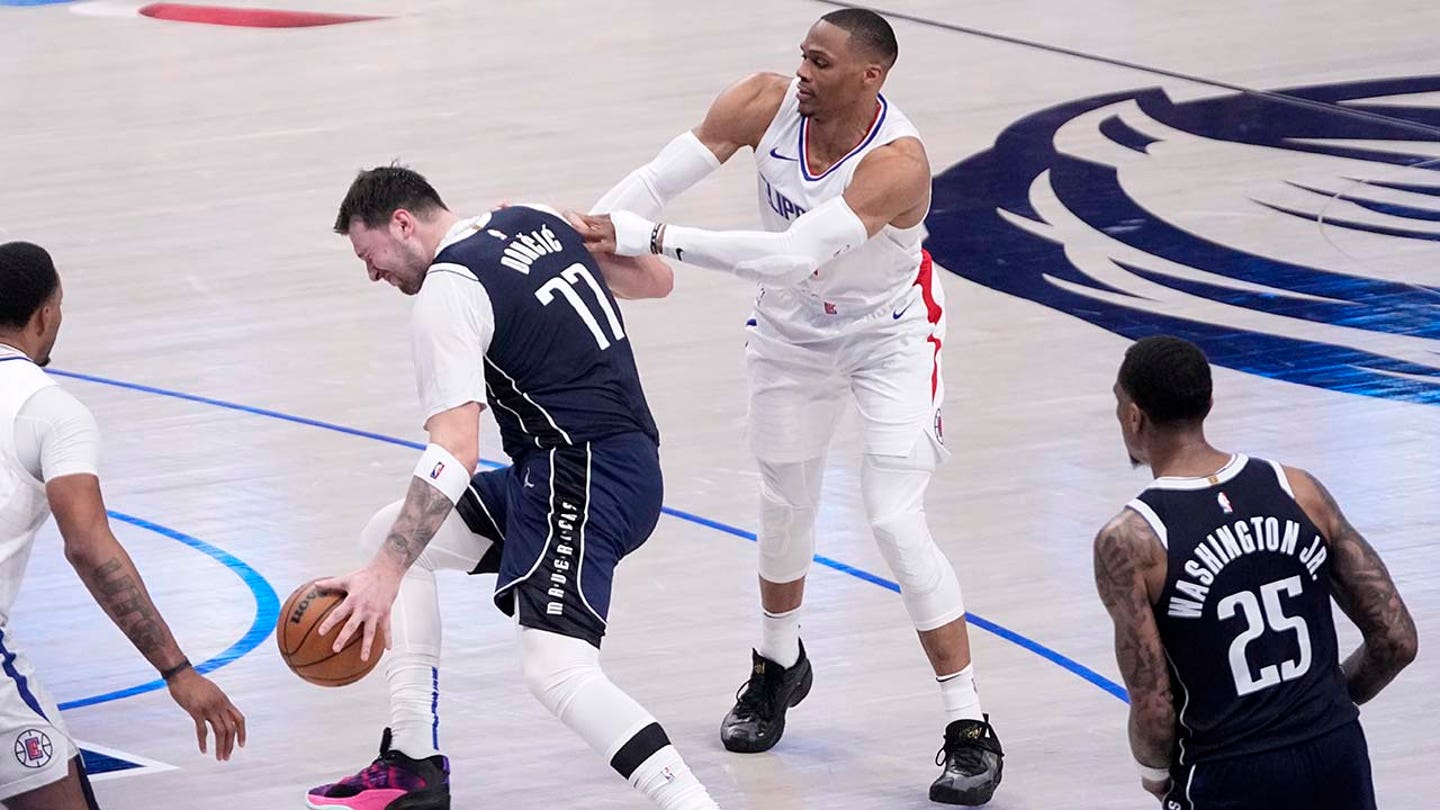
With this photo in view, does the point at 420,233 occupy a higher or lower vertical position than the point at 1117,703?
higher

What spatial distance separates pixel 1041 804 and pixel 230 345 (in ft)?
19.2

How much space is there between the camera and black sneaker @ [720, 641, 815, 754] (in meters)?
6.14

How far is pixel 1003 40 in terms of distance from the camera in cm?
1661

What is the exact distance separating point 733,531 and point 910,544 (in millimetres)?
2117

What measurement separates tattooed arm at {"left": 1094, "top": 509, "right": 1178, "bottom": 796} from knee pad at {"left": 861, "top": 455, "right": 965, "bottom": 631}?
5.55 feet

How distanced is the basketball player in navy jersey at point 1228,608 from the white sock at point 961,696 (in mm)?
1654

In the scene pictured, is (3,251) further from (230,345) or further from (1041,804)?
(230,345)

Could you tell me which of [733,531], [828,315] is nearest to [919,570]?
[828,315]

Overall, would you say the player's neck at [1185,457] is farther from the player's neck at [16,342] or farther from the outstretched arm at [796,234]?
the player's neck at [16,342]

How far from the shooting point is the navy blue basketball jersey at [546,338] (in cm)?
535

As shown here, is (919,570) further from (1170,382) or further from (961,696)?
(1170,382)

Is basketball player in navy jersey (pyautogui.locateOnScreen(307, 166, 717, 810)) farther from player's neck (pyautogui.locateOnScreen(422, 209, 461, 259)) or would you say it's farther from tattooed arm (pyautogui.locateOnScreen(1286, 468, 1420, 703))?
tattooed arm (pyautogui.locateOnScreen(1286, 468, 1420, 703))

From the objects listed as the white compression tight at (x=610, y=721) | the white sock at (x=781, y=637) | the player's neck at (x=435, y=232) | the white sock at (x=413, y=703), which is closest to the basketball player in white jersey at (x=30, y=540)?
the white sock at (x=413, y=703)

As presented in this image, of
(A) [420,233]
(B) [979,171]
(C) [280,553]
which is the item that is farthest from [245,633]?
(B) [979,171]
